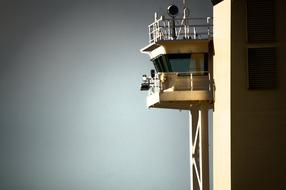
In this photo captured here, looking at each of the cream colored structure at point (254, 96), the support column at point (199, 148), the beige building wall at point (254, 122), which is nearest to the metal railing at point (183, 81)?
the support column at point (199, 148)

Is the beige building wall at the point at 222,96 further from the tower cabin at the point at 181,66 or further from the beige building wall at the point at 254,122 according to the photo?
the tower cabin at the point at 181,66

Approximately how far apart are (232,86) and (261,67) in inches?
31.1

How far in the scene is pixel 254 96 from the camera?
1556cm

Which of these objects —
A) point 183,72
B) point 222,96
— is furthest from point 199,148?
point 222,96

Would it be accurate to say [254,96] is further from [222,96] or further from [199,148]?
[199,148]

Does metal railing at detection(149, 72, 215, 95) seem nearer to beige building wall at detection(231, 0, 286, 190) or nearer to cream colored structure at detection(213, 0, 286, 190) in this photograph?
cream colored structure at detection(213, 0, 286, 190)

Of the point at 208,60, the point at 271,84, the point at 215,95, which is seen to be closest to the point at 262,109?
the point at 271,84

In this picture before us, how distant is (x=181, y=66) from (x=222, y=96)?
2347 mm

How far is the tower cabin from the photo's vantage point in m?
17.5

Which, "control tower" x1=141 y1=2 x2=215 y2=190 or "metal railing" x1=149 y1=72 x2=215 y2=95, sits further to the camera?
"metal railing" x1=149 y1=72 x2=215 y2=95

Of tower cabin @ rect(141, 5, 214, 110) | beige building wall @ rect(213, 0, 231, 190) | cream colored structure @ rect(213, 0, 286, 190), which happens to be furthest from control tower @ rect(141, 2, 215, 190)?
cream colored structure @ rect(213, 0, 286, 190)

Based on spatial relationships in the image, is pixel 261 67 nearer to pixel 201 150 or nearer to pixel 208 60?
pixel 208 60

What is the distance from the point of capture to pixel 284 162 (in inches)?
605

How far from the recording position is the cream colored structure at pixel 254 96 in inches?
605
